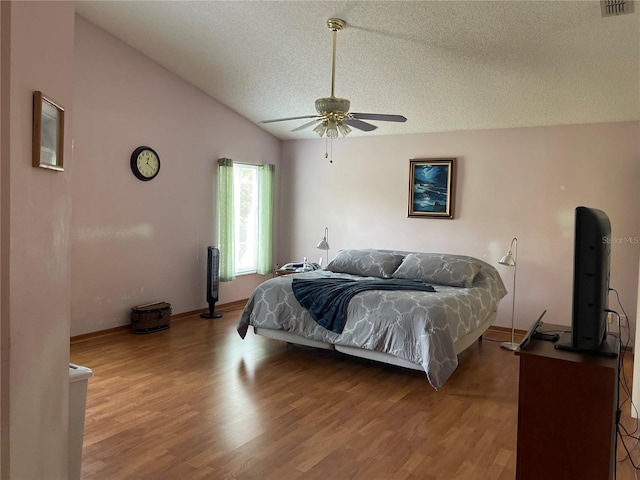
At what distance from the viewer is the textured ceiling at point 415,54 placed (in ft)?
12.0

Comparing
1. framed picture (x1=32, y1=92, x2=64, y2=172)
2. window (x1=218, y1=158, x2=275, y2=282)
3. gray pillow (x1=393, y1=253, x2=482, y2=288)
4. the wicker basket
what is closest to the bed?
gray pillow (x1=393, y1=253, x2=482, y2=288)

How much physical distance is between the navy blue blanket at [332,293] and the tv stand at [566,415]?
2.43 m

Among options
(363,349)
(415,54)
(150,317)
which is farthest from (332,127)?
(150,317)

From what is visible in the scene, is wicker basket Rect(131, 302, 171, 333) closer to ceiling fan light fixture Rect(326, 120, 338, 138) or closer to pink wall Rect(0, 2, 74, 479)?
ceiling fan light fixture Rect(326, 120, 338, 138)

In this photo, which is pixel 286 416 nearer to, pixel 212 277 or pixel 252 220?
pixel 212 277

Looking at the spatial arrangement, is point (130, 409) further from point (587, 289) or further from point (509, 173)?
point (509, 173)

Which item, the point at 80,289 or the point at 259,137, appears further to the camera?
the point at 259,137

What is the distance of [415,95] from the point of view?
5.18 metres

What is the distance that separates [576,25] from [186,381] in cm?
379

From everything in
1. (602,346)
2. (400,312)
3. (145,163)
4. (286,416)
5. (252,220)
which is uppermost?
(145,163)

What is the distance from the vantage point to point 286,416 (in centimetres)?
327

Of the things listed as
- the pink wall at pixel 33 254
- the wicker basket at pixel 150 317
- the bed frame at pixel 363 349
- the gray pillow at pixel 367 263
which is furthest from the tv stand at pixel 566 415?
the wicker basket at pixel 150 317

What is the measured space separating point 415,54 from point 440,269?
2.04 m

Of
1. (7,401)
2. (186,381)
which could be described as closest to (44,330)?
Result: (7,401)
